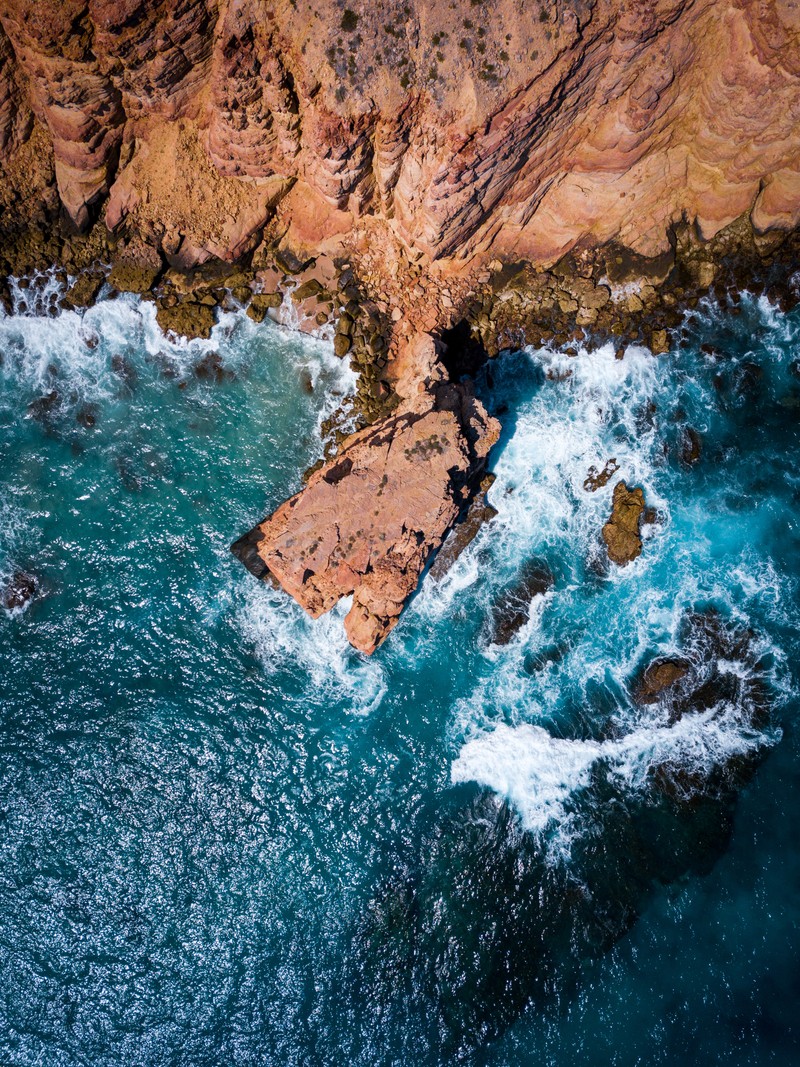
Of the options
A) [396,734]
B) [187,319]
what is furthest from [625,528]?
[187,319]

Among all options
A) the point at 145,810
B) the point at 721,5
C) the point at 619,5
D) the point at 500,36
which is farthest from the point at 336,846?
the point at 721,5

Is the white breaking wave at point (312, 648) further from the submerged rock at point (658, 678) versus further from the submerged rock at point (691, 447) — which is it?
the submerged rock at point (691, 447)

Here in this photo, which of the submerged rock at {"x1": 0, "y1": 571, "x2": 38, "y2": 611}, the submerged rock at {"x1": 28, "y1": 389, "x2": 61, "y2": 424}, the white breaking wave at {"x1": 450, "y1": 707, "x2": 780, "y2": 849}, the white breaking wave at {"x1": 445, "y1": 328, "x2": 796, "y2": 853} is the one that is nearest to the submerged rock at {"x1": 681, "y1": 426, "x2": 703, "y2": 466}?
the white breaking wave at {"x1": 445, "y1": 328, "x2": 796, "y2": 853}

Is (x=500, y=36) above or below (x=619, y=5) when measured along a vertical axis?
below

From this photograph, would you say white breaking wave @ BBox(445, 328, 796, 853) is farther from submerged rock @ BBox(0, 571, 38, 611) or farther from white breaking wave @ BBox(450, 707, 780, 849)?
submerged rock @ BBox(0, 571, 38, 611)

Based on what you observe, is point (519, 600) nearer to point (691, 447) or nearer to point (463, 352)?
point (691, 447)

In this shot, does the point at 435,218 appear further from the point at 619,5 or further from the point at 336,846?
the point at 336,846
